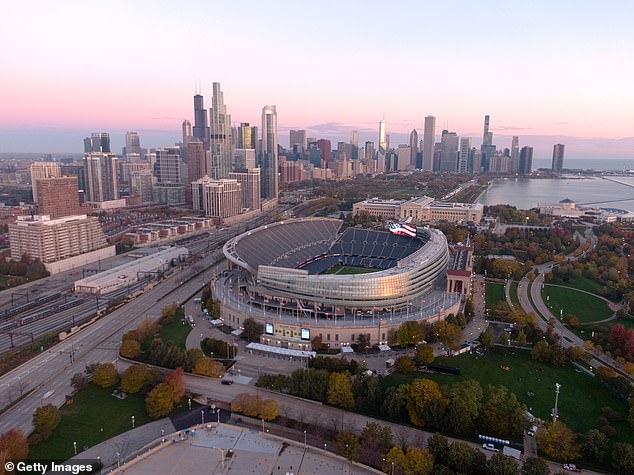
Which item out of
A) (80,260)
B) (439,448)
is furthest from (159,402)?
(80,260)

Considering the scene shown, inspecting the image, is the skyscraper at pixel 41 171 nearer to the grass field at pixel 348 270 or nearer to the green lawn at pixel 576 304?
the grass field at pixel 348 270

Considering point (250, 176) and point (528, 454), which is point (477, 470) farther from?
point (250, 176)

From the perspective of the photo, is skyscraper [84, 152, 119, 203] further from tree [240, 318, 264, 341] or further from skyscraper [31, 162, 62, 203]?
tree [240, 318, 264, 341]

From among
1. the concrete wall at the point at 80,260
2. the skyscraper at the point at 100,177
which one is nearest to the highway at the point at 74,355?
the concrete wall at the point at 80,260

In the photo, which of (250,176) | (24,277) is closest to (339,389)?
(24,277)

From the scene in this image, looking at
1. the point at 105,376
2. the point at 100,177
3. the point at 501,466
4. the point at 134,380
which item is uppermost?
the point at 100,177

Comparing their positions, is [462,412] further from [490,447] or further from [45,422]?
[45,422]

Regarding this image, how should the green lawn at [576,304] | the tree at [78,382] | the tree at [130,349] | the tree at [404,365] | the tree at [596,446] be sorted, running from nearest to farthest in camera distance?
the tree at [596,446] < the tree at [78,382] < the tree at [404,365] < the tree at [130,349] < the green lawn at [576,304]
